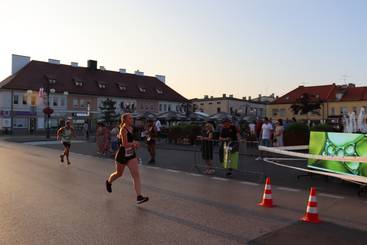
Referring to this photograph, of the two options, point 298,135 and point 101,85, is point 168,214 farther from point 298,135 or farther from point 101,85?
point 101,85

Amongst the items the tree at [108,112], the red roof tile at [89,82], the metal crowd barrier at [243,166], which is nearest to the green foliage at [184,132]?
the metal crowd barrier at [243,166]

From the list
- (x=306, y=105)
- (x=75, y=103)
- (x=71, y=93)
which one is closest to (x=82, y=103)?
(x=75, y=103)

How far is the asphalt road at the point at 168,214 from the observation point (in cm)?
643

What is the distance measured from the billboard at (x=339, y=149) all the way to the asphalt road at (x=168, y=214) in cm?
98

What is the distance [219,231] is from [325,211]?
8.89 ft

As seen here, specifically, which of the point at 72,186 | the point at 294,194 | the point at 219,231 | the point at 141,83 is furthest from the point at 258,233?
the point at 141,83

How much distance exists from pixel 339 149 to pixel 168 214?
222 inches

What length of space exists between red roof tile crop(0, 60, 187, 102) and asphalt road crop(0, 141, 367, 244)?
59.8 metres

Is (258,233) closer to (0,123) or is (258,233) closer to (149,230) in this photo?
(149,230)

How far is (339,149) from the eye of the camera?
38.0 ft

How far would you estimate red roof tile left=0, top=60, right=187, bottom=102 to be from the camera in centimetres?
6922

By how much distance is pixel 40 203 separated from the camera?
29.3 feet

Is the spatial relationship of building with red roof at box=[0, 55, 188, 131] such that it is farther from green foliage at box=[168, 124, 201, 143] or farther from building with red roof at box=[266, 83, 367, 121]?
green foliage at box=[168, 124, 201, 143]

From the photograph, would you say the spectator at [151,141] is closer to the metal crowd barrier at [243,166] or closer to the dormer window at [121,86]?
the metal crowd barrier at [243,166]
